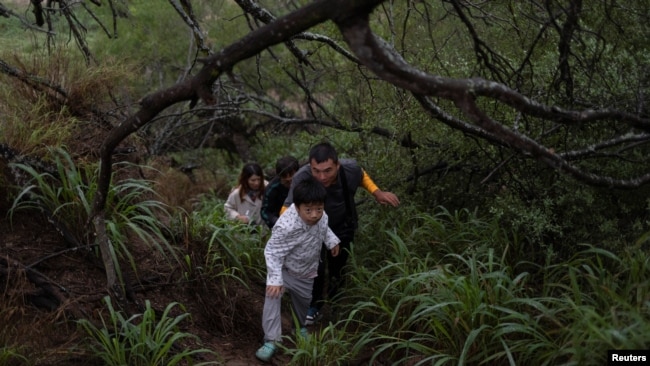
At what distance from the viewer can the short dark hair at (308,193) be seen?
14.1ft

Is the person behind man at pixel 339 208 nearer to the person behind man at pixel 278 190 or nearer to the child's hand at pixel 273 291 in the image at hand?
the person behind man at pixel 278 190

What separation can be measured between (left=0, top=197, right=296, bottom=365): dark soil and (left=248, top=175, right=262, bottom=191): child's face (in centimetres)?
140

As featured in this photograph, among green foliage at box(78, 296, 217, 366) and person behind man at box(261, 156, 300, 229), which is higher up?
person behind man at box(261, 156, 300, 229)

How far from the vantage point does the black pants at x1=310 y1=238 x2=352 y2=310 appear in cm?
515

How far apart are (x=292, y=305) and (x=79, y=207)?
1.77 m

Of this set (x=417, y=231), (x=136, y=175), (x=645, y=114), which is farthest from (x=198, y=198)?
(x=645, y=114)

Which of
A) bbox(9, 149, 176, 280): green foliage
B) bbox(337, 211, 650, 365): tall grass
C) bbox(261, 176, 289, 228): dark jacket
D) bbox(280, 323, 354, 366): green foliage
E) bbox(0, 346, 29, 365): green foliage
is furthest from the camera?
bbox(261, 176, 289, 228): dark jacket

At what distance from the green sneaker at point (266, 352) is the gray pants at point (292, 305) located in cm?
6

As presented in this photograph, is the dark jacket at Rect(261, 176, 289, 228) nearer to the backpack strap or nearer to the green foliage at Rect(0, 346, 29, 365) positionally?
the backpack strap

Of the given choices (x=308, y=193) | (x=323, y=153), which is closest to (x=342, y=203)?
(x=323, y=153)

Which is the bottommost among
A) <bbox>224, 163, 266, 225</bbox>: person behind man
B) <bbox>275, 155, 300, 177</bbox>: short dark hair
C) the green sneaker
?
the green sneaker

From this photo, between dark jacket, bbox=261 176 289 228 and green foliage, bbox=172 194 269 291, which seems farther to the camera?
dark jacket, bbox=261 176 289 228
